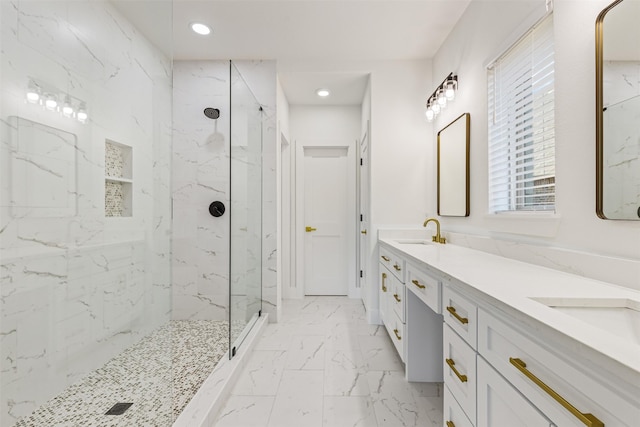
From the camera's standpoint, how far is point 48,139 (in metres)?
1.14

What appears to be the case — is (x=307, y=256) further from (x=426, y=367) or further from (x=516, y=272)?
(x=516, y=272)

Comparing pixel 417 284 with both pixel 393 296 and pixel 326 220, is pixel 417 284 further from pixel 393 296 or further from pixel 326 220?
pixel 326 220

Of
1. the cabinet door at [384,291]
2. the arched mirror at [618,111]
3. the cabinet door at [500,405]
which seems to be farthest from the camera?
the cabinet door at [384,291]

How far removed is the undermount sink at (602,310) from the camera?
0.78 meters

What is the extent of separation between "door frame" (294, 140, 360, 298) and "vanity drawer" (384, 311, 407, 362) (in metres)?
1.35

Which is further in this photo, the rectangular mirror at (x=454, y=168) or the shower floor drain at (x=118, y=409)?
the rectangular mirror at (x=454, y=168)

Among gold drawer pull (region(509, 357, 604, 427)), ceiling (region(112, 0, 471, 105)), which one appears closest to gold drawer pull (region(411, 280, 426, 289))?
gold drawer pull (region(509, 357, 604, 427))

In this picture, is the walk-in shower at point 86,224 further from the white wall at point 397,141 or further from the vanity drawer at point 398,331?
the white wall at point 397,141

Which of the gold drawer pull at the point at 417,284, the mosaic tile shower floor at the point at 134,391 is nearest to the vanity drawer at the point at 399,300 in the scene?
the gold drawer pull at the point at 417,284

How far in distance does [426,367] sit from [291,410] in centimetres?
90

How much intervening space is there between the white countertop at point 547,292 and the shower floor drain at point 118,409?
1625 millimetres

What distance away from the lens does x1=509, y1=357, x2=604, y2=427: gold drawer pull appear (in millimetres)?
501

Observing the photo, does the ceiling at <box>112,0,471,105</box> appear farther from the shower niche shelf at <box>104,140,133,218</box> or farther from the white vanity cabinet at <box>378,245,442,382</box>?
the white vanity cabinet at <box>378,245,442,382</box>

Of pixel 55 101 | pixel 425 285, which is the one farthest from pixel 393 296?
pixel 55 101
